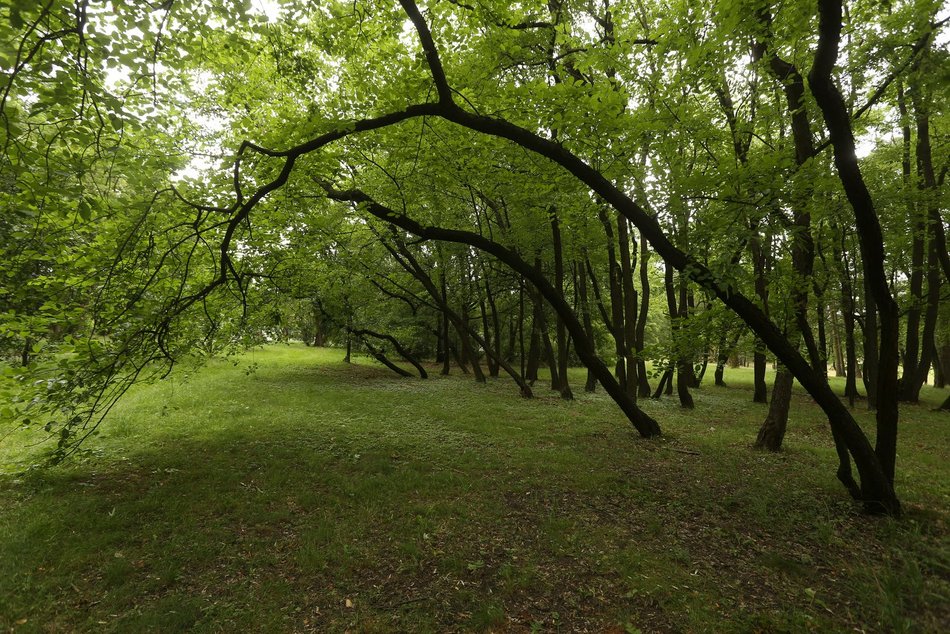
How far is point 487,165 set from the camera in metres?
9.75

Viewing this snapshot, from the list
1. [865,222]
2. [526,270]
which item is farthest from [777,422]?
[526,270]

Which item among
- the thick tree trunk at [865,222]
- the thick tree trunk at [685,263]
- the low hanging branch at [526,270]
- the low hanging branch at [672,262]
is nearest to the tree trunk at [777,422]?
the low hanging branch at [526,270]

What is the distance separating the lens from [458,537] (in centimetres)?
550

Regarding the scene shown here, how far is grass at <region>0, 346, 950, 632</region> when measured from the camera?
4027 mm

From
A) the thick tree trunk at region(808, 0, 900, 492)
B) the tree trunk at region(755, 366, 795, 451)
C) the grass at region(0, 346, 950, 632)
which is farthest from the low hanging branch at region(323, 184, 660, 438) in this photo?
the thick tree trunk at region(808, 0, 900, 492)

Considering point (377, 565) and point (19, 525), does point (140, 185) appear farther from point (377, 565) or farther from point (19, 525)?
point (377, 565)

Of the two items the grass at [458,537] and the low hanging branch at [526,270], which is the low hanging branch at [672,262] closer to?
the grass at [458,537]

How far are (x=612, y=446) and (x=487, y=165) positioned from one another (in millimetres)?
6982

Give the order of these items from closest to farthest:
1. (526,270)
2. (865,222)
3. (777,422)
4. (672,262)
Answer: (865,222)
(672,262)
(777,422)
(526,270)

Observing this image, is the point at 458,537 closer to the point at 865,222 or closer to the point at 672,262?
the point at 672,262

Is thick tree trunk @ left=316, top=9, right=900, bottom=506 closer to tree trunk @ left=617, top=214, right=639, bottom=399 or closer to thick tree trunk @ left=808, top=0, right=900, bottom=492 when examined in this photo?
thick tree trunk @ left=808, top=0, right=900, bottom=492

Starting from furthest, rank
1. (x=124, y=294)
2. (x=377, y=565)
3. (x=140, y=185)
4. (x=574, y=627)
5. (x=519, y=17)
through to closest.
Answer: (x=519, y=17) < (x=124, y=294) < (x=140, y=185) < (x=377, y=565) < (x=574, y=627)

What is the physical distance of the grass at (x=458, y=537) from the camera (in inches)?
159

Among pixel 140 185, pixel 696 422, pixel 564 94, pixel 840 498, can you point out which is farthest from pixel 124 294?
pixel 696 422
